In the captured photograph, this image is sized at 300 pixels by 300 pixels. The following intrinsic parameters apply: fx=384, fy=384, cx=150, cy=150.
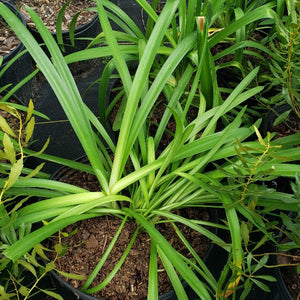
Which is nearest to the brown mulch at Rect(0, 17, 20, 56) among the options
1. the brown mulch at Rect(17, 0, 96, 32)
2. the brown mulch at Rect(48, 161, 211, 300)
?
the brown mulch at Rect(17, 0, 96, 32)

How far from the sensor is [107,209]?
0.96 metres

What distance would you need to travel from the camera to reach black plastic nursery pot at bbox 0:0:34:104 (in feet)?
5.02

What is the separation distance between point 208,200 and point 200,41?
42 cm

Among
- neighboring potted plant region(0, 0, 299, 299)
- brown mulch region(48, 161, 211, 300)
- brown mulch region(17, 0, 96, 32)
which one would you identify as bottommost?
brown mulch region(48, 161, 211, 300)

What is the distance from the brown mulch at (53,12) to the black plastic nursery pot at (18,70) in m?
0.21

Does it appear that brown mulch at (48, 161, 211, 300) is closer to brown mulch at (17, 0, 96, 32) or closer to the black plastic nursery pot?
the black plastic nursery pot

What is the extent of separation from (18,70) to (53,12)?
50cm

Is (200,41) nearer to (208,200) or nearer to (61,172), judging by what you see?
(208,200)

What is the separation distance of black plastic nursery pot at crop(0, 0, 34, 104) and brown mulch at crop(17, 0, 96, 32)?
0.68 ft

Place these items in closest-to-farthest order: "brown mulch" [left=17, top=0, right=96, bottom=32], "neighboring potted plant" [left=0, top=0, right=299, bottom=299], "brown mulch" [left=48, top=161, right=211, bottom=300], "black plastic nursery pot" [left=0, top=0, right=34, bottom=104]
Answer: "neighboring potted plant" [left=0, top=0, right=299, bottom=299]
"brown mulch" [left=48, top=161, right=211, bottom=300]
"black plastic nursery pot" [left=0, top=0, right=34, bottom=104]
"brown mulch" [left=17, top=0, right=96, bottom=32]

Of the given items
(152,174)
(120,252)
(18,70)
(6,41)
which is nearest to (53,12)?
(6,41)

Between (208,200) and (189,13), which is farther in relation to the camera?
(189,13)

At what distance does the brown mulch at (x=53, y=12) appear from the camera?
6.18ft

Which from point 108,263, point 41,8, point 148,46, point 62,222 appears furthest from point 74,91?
point 41,8
